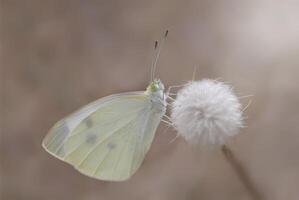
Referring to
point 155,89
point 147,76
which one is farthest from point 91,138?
point 147,76

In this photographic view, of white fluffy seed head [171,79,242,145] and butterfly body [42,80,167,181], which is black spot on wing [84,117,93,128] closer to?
butterfly body [42,80,167,181]

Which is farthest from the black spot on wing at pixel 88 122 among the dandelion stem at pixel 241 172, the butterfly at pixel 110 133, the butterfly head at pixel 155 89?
the dandelion stem at pixel 241 172

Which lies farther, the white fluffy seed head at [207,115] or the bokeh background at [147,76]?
the bokeh background at [147,76]

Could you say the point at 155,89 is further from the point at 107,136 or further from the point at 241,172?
the point at 241,172

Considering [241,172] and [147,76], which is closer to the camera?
[241,172]

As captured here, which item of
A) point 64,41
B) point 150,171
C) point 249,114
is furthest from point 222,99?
point 64,41

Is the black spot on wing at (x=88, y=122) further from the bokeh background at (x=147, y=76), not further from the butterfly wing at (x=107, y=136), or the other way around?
the bokeh background at (x=147, y=76)
